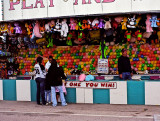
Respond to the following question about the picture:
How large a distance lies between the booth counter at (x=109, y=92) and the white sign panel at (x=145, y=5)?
306 cm

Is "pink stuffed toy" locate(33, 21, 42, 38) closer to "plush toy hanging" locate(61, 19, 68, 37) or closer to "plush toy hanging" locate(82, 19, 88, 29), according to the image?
"plush toy hanging" locate(61, 19, 68, 37)

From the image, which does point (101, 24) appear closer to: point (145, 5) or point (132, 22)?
point (132, 22)

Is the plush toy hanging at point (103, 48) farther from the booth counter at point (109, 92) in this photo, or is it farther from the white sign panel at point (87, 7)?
the booth counter at point (109, 92)

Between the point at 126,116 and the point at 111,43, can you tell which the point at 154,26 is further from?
the point at 126,116

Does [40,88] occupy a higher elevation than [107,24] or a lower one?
lower

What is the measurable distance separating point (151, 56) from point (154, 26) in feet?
6.20


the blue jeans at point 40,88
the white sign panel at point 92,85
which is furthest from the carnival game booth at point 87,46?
the blue jeans at point 40,88

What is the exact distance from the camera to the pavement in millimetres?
9027

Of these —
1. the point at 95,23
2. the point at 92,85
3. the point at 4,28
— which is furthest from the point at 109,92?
the point at 4,28

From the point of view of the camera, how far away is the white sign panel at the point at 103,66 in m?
14.3

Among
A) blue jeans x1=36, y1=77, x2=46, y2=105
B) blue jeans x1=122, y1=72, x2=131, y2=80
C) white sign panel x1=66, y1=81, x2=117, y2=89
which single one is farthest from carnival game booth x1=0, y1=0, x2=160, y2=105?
blue jeans x1=36, y1=77, x2=46, y2=105

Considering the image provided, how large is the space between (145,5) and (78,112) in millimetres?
5304

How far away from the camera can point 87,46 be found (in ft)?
49.6

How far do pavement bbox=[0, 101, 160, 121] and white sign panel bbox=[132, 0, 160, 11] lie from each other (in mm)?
3993
